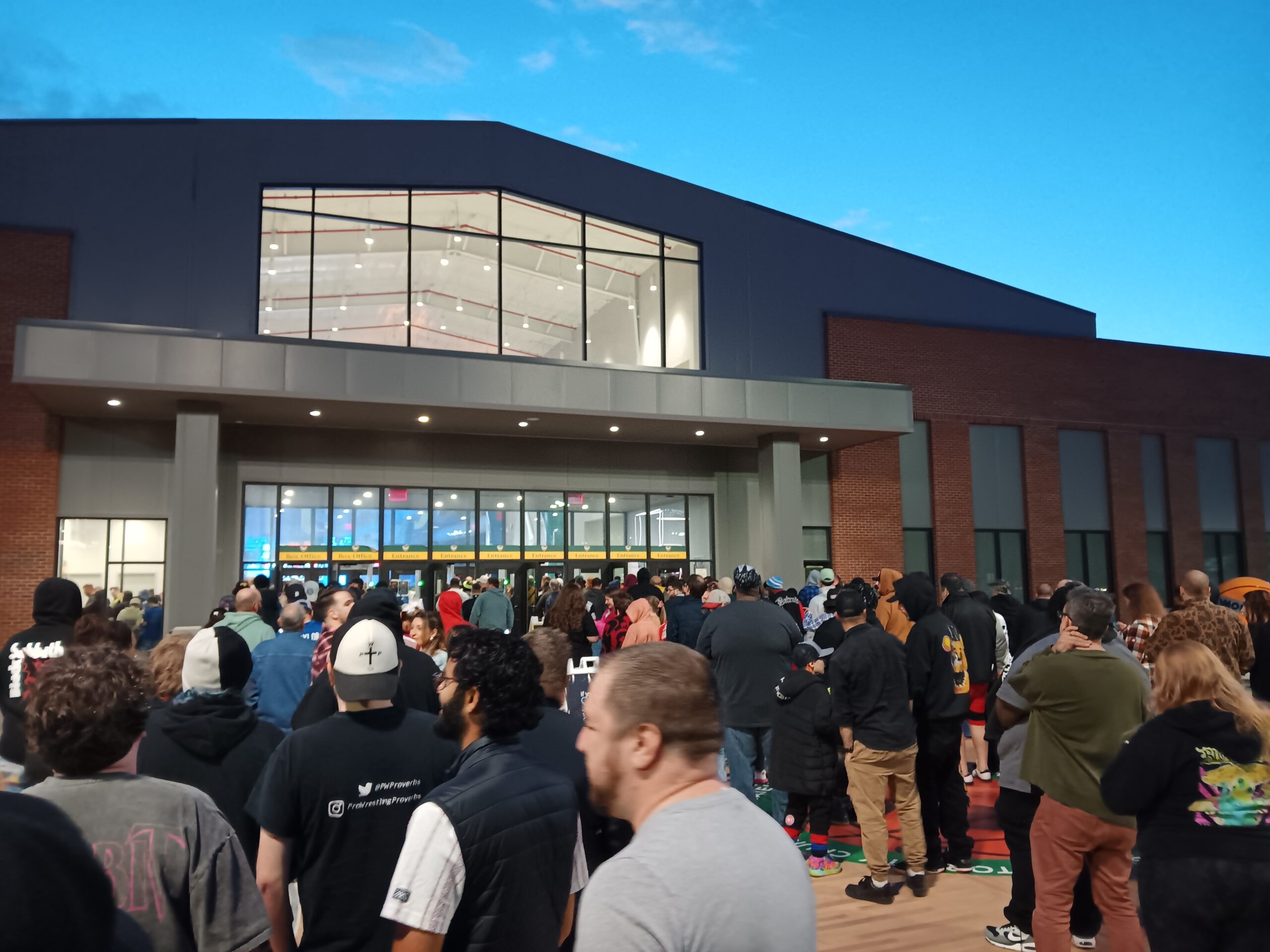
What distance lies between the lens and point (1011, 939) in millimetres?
5348

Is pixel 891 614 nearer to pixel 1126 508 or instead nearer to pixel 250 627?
pixel 250 627

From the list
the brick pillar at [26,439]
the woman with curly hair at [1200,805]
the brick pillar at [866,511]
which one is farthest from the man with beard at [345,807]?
the brick pillar at [866,511]

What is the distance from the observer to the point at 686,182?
2352 cm

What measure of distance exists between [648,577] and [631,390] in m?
6.65

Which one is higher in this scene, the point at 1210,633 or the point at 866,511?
the point at 866,511

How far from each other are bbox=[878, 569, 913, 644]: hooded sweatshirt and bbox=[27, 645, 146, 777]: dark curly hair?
679 cm

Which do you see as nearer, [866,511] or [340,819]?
[340,819]

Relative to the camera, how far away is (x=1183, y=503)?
27984 millimetres

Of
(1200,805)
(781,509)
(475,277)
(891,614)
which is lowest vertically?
(1200,805)

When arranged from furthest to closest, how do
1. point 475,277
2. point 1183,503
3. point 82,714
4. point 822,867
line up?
point 1183,503 → point 475,277 → point 822,867 → point 82,714

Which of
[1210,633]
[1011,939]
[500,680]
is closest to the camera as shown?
[500,680]

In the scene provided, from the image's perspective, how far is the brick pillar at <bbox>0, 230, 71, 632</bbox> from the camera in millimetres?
17969

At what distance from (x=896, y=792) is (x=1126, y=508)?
24.3m

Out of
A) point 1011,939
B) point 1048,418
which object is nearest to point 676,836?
point 1011,939
